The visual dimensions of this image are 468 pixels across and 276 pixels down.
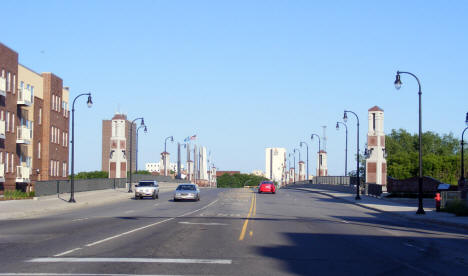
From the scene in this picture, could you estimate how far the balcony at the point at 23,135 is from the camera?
52312mm

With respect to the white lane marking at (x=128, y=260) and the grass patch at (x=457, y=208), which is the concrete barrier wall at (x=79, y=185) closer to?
the grass patch at (x=457, y=208)

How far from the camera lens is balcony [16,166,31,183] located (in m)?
51.1

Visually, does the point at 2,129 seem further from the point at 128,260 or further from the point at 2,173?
the point at 128,260

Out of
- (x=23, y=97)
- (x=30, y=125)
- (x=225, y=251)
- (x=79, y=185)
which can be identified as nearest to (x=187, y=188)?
(x=79, y=185)

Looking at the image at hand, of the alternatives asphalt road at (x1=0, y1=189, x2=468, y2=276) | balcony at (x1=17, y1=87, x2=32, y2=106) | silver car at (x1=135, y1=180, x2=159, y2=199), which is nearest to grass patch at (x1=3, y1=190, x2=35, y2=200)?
silver car at (x1=135, y1=180, x2=159, y2=199)

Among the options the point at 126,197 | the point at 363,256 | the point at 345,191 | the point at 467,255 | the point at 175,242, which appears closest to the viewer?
the point at 363,256

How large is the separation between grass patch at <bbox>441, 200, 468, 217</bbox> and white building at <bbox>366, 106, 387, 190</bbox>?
33.3 m

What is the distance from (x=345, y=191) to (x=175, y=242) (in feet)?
173

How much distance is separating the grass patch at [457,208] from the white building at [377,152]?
1311 inches

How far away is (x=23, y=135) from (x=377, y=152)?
131 ft

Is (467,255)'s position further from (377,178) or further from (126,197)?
(377,178)

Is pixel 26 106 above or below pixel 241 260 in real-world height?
above

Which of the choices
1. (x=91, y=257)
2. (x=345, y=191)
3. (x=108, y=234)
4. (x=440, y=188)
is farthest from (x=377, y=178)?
(x=91, y=257)

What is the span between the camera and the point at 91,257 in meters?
12.9
